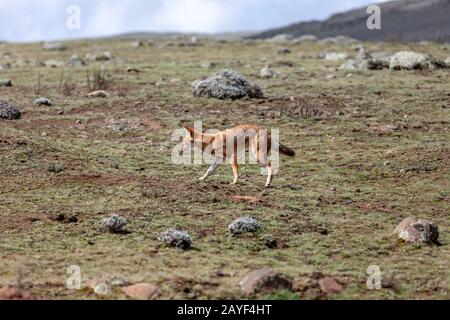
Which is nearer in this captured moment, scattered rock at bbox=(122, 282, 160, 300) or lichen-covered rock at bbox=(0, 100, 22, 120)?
scattered rock at bbox=(122, 282, 160, 300)

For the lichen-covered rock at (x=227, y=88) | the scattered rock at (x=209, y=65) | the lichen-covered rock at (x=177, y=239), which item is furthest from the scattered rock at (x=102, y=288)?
the scattered rock at (x=209, y=65)

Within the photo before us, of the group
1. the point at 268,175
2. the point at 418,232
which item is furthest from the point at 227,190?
the point at 418,232

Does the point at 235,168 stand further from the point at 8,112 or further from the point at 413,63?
the point at 413,63

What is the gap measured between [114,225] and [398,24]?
68.2 metres

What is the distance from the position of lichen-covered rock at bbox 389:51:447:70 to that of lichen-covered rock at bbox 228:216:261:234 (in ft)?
60.1

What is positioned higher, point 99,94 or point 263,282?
point 99,94

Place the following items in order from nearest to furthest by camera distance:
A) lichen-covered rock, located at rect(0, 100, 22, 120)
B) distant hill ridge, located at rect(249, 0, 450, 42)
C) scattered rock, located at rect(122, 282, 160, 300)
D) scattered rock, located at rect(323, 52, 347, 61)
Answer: scattered rock, located at rect(122, 282, 160, 300) < lichen-covered rock, located at rect(0, 100, 22, 120) < scattered rock, located at rect(323, 52, 347, 61) < distant hill ridge, located at rect(249, 0, 450, 42)

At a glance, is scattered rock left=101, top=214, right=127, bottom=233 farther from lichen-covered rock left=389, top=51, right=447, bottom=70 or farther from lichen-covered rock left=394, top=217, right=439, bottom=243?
lichen-covered rock left=389, top=51, right=447, bottom=70

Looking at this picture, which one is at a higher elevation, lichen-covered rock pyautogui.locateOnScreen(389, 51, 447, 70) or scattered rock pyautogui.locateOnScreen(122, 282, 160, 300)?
lichen-covered rock pyautogui.locateOnScreen(389, 51, 447, 70)

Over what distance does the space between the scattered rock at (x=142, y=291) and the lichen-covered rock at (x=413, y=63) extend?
2127 centimetres

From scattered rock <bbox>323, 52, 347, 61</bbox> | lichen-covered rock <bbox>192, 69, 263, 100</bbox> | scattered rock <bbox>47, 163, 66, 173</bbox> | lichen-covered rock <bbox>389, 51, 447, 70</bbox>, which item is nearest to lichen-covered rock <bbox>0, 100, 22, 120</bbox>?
lichen-covered rock <bbox>192, 69, 263, 100</bbox>

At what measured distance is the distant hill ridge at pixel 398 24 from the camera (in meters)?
72.1

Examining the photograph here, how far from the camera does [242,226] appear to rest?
→ 12.8 metres

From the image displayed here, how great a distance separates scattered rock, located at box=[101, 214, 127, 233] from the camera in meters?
12.9
